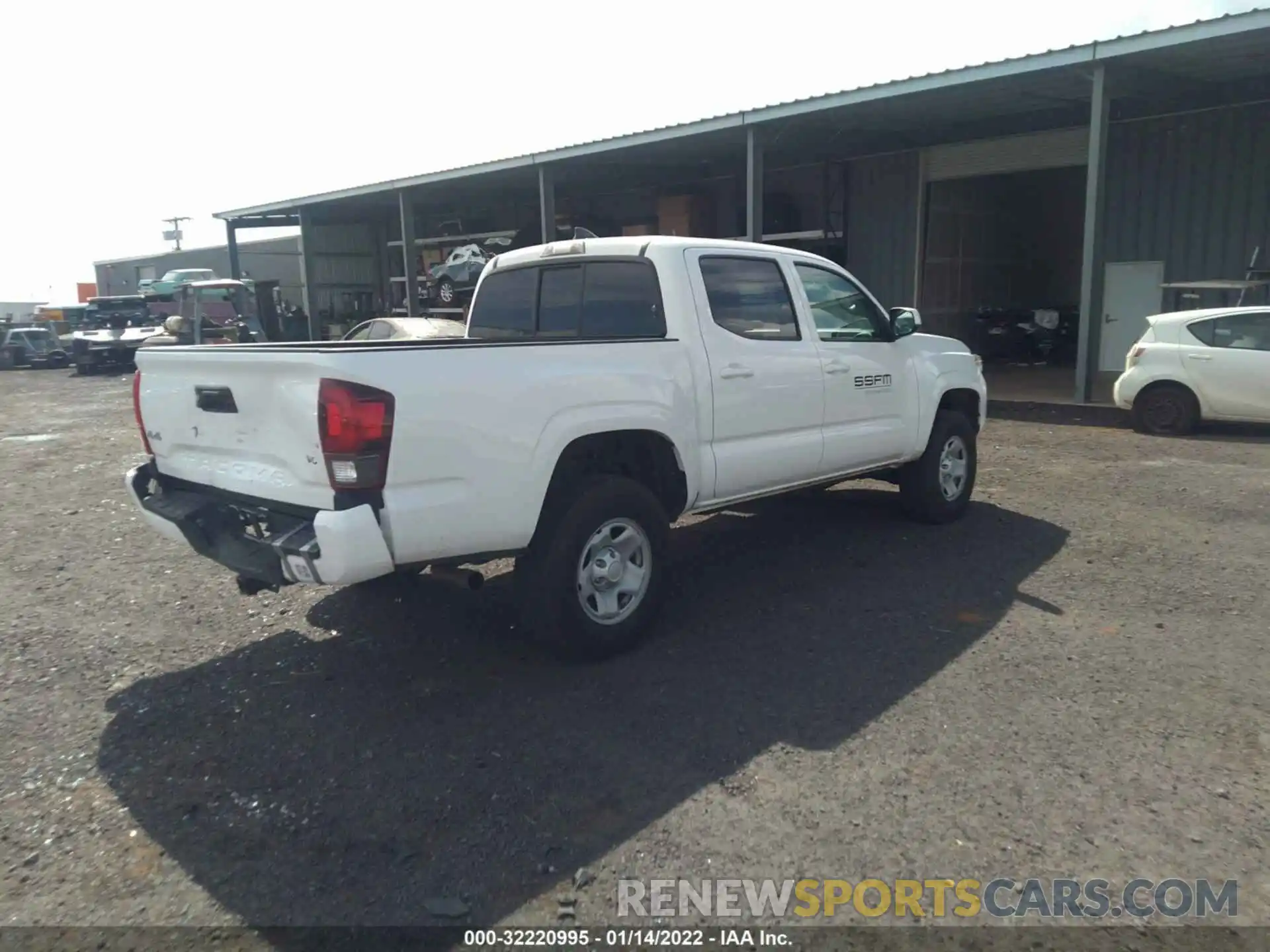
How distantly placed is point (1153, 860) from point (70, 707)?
4.44 metres

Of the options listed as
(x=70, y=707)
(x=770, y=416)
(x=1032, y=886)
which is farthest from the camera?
(x=770, y=416)

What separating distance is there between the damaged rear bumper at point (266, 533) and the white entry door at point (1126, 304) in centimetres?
1601

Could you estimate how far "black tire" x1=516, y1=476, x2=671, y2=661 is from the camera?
170 inches

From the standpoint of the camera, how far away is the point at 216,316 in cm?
2391

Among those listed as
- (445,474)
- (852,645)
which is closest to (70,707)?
(445,474)

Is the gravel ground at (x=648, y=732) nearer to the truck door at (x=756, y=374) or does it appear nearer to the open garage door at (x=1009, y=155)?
the truck door at (x=756, y=374)

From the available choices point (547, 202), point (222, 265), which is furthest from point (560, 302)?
point (222, 265)

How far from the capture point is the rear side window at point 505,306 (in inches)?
229

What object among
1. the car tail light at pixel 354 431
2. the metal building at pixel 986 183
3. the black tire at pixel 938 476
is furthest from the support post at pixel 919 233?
the car tail light at pixel 354 431

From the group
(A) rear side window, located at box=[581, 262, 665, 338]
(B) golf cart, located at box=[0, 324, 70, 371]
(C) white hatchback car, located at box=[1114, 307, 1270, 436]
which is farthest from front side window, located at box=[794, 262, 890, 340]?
(B) golf cart, located at box=[0, 324, 70, 371]

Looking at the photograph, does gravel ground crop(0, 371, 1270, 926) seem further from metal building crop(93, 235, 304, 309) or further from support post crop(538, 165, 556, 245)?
metal building crop(93, 235, 304, 309)

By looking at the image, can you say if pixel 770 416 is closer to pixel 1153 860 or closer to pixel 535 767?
pixel 535 767

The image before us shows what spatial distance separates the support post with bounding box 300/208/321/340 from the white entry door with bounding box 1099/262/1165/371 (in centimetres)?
2199

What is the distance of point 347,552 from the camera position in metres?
3.63
